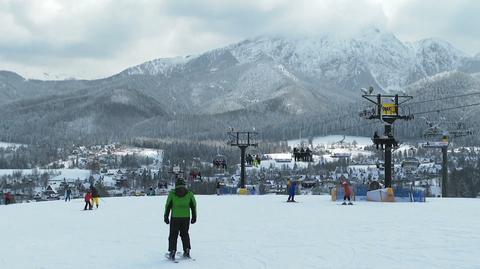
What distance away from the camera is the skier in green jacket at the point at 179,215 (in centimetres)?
1398

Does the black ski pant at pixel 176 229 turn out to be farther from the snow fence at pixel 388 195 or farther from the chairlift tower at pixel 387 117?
the chairlift tower at pixel 387 117

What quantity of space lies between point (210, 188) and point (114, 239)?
4003 inches

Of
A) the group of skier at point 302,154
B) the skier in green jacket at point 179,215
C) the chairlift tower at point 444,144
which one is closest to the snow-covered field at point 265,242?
the skier in green jacket at point 179,215

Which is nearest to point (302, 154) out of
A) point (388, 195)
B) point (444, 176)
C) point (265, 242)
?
point (444, 176)

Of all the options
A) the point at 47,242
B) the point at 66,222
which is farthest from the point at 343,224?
the point at 66,222

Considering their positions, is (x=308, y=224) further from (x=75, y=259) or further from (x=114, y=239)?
(x=75, y=259)

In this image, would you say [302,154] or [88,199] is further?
[302,154]

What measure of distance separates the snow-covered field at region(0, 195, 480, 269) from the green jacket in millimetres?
1044

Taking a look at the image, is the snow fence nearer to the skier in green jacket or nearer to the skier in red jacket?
the skier in red jacket

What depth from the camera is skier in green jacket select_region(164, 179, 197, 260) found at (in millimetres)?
13980

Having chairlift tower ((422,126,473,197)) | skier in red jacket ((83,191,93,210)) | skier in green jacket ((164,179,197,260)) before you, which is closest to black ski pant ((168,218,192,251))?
skier in green jacket ((164,179,197,260))

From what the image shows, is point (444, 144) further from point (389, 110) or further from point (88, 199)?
point (88, 199)

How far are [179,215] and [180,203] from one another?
10.4 inches

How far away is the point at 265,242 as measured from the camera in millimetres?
16703
